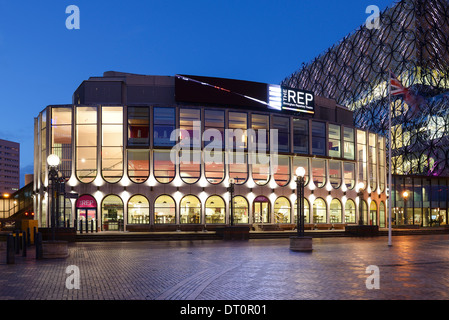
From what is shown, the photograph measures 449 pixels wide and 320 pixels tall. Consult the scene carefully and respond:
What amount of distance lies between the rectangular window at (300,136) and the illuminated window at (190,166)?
39.1 feet

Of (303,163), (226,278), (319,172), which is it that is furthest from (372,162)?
(226,278)

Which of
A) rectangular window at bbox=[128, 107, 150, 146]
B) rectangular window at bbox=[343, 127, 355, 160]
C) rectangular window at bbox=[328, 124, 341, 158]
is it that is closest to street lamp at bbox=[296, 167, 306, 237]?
rectangular window at bbox=[128, 107, 150, 146]

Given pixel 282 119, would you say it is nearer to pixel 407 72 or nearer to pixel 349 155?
pixel 349 155

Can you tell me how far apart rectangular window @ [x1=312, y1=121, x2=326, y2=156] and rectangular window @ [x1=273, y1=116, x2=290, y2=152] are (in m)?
3.89

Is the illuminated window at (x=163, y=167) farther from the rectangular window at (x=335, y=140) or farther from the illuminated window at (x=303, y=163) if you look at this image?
the rectangular window at (x=335, y=140)

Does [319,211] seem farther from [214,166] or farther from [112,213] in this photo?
[112,213]

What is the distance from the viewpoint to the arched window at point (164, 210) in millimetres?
47562

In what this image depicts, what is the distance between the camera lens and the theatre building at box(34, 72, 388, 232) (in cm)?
4675

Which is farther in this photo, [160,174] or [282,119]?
[282,119]

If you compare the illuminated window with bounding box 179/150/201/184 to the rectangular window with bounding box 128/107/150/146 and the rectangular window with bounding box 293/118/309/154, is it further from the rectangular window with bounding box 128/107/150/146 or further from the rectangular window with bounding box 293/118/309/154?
the rectangular window with bounding box 293/118/309/154

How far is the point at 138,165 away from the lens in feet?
156
